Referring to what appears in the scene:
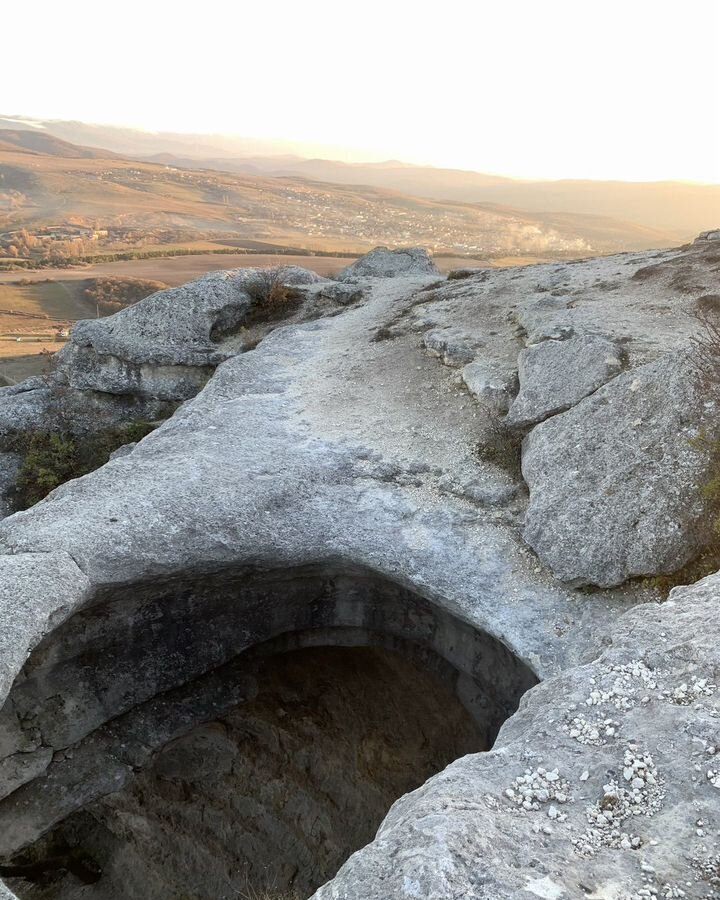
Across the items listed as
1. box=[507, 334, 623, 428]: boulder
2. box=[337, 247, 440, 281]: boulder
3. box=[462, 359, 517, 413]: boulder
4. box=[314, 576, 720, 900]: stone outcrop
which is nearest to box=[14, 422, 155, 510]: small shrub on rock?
box=[462, 359, 517, 413]: boulder

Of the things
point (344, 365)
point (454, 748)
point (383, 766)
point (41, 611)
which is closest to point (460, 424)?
point (344, 365)

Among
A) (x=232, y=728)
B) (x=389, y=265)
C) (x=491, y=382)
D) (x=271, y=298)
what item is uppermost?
(x=389, y=265)

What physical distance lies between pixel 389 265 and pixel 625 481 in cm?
2082

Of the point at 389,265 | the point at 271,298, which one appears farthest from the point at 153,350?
the point at 389,265

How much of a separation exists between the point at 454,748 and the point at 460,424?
5.73m

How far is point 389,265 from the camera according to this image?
2814 centimetres

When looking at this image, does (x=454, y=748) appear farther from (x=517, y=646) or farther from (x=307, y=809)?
(x=517, y=646)

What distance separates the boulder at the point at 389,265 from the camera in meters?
27.7

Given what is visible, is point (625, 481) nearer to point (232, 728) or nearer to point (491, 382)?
point (491, 382)

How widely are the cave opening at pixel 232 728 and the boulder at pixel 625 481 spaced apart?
1772mm

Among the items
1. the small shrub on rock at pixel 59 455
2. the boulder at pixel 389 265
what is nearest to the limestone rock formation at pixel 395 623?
the small shrub on rock at pixel 59 455

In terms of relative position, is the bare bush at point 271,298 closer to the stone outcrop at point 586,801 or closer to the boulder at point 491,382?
the boulder at point 491,382

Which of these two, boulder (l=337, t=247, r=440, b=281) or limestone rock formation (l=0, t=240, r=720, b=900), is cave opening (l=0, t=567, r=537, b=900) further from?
boulder (l=337, t=247, r=440, b=281)

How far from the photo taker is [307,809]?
13.0m
